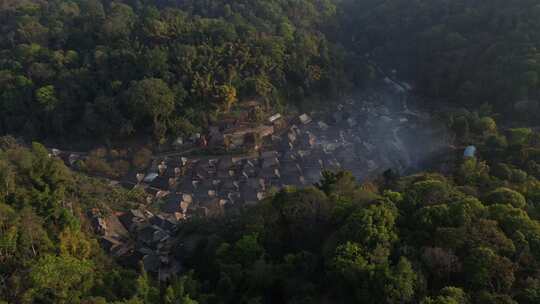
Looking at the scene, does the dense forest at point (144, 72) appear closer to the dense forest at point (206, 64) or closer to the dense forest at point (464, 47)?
the dense forest at point (206, 64)

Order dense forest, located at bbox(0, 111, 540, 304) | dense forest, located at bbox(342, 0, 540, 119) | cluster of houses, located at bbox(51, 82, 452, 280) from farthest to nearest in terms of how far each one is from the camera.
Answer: dense forest, located at bbox(342, 0, 540, 119) < cluster of houses, located at bbox(51, 82, 452, 280) < dense forest, located at bbox(0, 111, 540, 304)

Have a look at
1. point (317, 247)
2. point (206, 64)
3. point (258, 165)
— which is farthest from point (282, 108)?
point (317, 247)

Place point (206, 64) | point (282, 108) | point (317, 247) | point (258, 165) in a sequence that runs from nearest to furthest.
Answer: point (317, 247), point (258, 165), point (206, 64), point (282, 108)

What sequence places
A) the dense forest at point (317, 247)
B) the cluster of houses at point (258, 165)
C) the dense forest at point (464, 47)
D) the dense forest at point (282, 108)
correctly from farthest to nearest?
1. the dense forest at point (464, 47)
2. the cluster of houses at point (258, 165)
3. the dense forest at point (282, 108)
4. the dense forest at point (317, 247)

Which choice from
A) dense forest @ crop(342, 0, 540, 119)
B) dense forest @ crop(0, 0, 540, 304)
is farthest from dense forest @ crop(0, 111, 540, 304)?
dense forest @ crop(342, 0, 540, 119)

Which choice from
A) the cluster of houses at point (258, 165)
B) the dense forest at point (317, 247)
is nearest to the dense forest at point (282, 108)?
the dense forest at point (317, 247)

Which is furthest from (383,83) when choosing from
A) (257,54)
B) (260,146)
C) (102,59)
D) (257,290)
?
(257,290)

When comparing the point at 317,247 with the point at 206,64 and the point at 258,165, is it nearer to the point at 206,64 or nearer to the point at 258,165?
the point at 258,165

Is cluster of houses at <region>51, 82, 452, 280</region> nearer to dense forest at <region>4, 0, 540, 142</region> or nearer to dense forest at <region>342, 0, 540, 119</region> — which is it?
dense forest at <region>4, 0, 540, 142</region>
